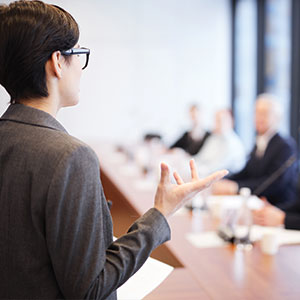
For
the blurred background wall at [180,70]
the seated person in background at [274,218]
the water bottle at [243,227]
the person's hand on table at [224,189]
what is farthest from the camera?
the blurred background wall at [180,70]

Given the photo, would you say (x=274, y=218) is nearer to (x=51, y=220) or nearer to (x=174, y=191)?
(x=174, y=191)

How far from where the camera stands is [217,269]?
1537 millimetres

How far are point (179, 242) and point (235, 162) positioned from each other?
2870 millimetres

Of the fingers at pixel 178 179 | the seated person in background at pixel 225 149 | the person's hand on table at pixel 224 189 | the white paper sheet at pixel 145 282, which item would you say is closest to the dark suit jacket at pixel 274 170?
the person's hand on table at pixel 224 189

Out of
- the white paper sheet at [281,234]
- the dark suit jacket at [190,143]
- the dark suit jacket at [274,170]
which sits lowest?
the dark suit jacket at [190,143]

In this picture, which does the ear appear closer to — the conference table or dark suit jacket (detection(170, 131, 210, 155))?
the conference table

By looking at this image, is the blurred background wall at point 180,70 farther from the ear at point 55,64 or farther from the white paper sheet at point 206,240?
the ear at point 55,64

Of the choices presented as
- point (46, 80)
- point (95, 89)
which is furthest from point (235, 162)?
point (46, 80)

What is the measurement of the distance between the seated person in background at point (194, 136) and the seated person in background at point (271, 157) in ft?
5.51

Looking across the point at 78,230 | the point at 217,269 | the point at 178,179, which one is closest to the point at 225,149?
the point at 217,269

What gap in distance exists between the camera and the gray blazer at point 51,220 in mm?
694

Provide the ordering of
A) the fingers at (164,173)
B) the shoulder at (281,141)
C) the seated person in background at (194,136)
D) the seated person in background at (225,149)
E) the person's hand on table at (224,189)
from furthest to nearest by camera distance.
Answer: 1. the seated person in background at (194,136)
2. the seated person in background at (225,149)
3. the shoulder at (281,141)
4. the person's hand on table at (224,189)
5. the fingers at (164,173)

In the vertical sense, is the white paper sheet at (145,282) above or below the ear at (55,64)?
below

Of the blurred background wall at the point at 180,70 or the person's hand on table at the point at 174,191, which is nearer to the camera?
the person's hand on table at the point at 174,191
